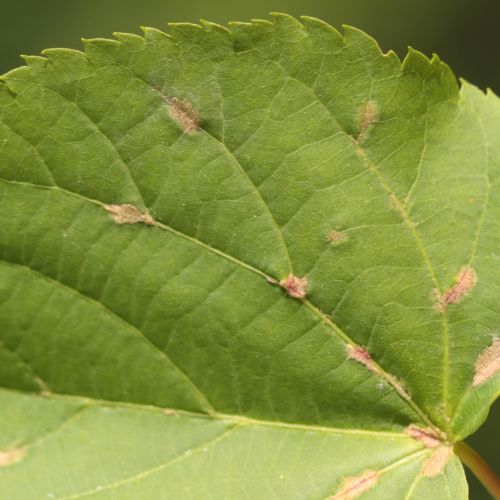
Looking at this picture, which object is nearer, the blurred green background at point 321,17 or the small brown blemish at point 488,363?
the small brown blemish at point 488,363

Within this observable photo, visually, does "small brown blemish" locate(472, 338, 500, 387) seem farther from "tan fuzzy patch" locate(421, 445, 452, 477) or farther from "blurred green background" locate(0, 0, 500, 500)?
"blurred green background" locate(0, 0, 500, 500)

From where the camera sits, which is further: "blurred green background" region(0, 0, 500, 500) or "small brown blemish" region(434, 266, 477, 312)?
"blurred green background" region(0, 0, 500, 500)

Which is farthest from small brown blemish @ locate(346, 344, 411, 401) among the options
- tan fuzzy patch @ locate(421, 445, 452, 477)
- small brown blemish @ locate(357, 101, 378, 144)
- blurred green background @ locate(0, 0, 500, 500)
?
blurred green background @ locate(0, 0, 500, 500)

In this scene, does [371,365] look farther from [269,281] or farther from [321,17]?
[321,17]

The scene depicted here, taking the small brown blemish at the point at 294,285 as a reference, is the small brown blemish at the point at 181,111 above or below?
above

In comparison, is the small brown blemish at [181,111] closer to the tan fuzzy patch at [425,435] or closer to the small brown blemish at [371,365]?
the small brown blemish at [371,365]

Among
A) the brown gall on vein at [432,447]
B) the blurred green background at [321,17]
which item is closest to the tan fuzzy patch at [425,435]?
the brown gall on vein at [432,447]
